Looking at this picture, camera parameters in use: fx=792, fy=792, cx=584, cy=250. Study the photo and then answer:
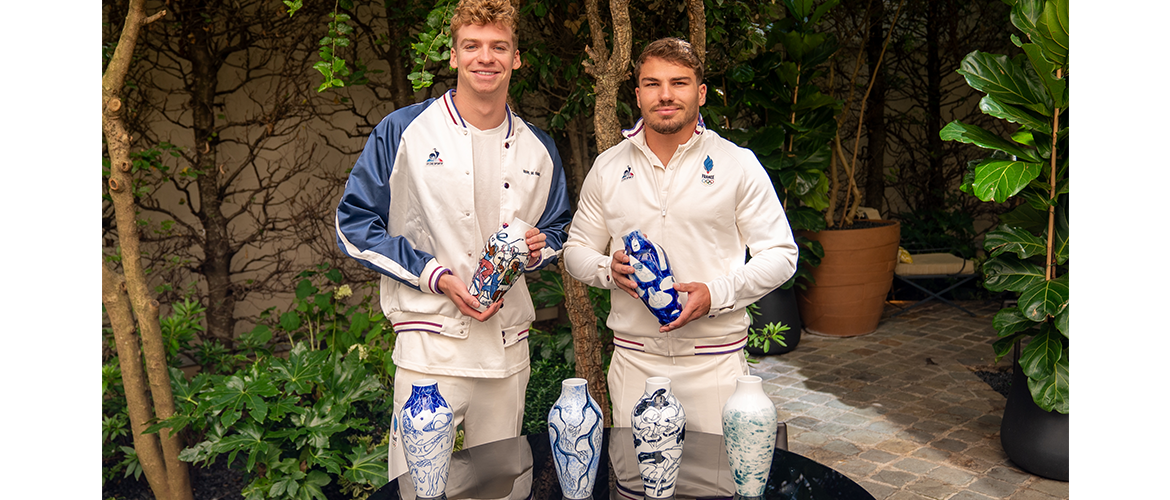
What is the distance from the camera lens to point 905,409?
14.5ft

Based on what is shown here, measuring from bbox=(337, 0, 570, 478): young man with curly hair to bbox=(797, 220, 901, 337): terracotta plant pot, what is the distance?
3.93m

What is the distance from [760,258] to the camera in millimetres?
2275

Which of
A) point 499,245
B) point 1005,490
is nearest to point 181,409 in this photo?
point 499,245

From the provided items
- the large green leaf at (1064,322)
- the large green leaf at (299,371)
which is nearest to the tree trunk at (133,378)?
the large green leaf at (299,371)

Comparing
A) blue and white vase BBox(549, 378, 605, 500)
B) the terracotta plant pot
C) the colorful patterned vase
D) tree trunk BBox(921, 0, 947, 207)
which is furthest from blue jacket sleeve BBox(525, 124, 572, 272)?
tree trunk BBox(921, 0, 947, 207)

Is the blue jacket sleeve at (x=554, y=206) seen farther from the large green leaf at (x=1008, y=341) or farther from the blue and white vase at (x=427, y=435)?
the large green leaf at (x=1008, y=341)

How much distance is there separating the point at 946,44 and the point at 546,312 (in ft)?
15.6

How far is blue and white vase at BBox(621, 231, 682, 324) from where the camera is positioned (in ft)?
6.96

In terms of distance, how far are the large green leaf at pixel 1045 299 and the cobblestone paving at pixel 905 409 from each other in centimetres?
80

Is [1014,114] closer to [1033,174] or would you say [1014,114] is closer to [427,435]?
[1033,174]

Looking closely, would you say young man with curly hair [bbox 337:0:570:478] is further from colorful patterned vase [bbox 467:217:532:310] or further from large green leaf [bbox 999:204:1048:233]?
large green leaf [bbox 999:204:1048:233]

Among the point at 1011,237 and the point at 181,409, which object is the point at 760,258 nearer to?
the point at 1011,237

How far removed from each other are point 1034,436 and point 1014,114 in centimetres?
141

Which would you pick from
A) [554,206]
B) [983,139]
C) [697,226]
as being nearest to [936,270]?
[983,139]
